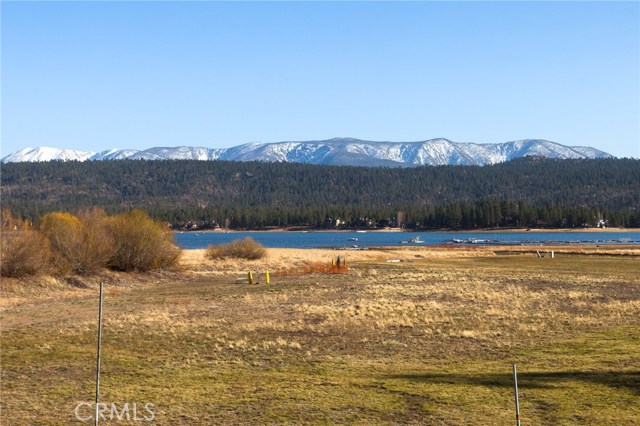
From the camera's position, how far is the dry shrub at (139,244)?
53844mm

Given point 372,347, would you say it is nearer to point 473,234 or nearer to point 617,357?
point 617,357

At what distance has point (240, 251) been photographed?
248 feet

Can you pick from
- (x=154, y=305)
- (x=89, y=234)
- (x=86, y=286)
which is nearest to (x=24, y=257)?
(x=86, y=286)

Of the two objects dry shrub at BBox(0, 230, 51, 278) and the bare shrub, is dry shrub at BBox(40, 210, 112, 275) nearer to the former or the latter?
the bare shrub

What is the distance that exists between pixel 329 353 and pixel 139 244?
33893 millimetres

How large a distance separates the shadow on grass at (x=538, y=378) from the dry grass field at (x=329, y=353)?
5cm

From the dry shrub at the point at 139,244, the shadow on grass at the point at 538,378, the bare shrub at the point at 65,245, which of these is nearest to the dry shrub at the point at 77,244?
the bare shrub at the point at 65,245

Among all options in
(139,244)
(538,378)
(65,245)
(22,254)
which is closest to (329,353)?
(538,378)

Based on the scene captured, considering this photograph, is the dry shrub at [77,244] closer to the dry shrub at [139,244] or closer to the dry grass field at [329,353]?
the dry shrub at [139,244]

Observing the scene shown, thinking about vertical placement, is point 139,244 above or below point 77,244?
below

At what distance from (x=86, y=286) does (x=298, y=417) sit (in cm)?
3309

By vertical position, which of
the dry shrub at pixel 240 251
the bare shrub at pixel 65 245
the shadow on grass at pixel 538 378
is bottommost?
the shadow on grass at pixel 538 378

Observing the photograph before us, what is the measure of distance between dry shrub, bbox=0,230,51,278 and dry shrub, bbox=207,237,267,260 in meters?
30.4

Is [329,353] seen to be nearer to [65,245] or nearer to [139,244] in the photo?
[65,245]
